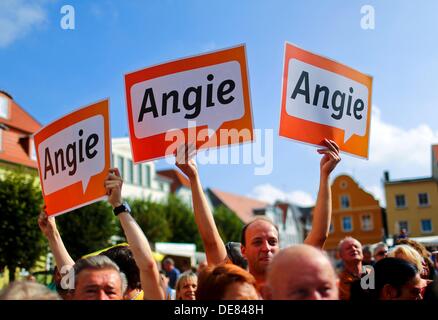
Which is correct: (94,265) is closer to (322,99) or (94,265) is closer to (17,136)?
(322,99)

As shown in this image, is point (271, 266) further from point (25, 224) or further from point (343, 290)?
point (25, 224)

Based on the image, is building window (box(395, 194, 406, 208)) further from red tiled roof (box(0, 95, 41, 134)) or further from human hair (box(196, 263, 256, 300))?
human hair (box(196, 263, 256, 300))

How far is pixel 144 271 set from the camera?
2.52m

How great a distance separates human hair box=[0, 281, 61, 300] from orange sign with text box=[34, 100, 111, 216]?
1274 millimetres

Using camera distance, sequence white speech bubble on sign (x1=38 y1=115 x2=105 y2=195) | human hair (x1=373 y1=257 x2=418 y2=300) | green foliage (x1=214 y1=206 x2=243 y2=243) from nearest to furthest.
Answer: human hair (x1=373 y1=257 x2=418 y2=300)
white speech bubble on sign (x1=38 y1=115 x2=105 y2=195)
green foliage (x1=214 y1=206 x2=243 y2=243)

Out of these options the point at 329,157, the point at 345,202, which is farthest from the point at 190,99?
the point at 345,202

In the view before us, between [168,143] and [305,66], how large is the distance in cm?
124

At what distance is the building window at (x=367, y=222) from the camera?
173 ft

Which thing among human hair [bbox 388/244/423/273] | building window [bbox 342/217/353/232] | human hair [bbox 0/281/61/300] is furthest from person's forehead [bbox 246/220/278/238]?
building window [bbox 342/217/353/232]

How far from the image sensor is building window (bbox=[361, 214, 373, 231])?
5278cm

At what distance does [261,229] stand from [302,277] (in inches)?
47.7

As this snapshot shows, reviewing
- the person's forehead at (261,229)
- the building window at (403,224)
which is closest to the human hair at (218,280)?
the person's forehead at (261,229)

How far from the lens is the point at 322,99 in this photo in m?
3.95
